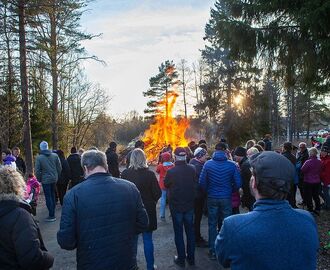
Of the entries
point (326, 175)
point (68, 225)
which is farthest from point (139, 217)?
point (326, 175)

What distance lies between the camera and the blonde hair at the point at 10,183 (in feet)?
10.9

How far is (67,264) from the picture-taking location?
22.3ft

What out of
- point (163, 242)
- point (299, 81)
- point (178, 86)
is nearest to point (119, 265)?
point (163, 242)

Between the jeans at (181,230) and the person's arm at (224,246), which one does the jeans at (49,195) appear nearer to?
the jeans at (181,230)

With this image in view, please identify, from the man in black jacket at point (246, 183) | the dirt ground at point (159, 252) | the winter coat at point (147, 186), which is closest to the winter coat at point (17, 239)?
the winter coat at point (147, 186)

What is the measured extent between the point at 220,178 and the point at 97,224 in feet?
11.3

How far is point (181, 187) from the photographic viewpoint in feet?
21.4

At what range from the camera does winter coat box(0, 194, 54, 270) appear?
312 centimetres

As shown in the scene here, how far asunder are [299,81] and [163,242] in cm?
665

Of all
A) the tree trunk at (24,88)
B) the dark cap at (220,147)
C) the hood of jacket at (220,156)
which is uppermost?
the tree trunk at (24,88)

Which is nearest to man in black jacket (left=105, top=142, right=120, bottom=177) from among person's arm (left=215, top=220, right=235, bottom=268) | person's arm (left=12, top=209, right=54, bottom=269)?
person's arm (left=12, top=209, right=54, bottom=269)

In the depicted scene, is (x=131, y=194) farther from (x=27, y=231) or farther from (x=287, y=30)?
(x=287, y=30)

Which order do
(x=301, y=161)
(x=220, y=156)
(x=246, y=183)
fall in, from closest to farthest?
(x=220, y=156), (x=246, y=183), (x=301, y=161)

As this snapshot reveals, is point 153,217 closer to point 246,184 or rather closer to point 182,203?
point 182,203
